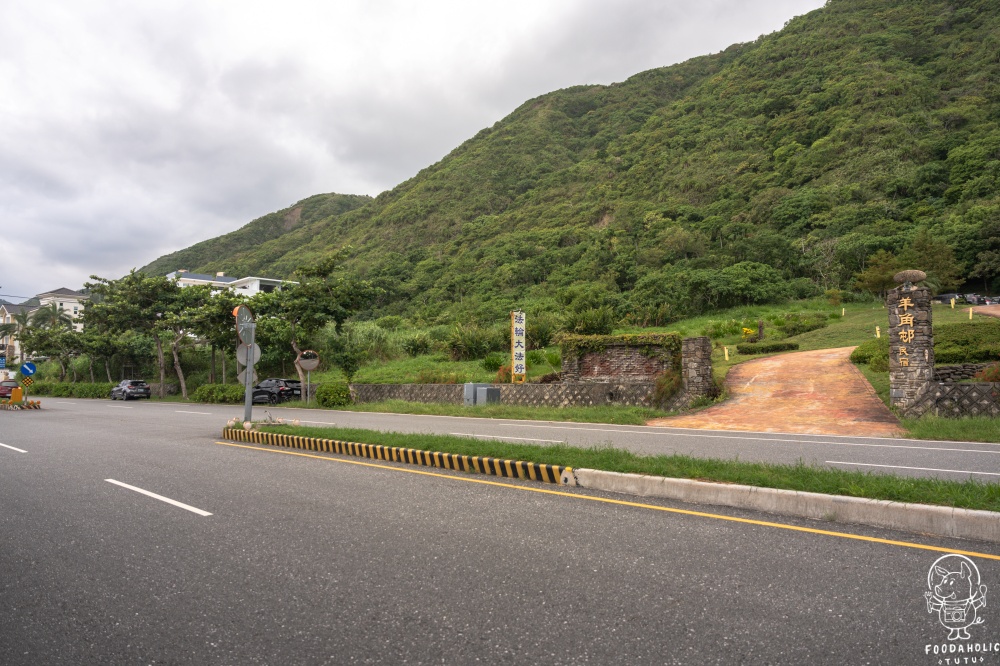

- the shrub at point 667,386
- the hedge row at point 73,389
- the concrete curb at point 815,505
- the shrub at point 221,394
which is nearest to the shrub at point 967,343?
the shrub at point 667,386

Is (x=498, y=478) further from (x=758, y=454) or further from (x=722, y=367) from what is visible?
(x=722, y=367)

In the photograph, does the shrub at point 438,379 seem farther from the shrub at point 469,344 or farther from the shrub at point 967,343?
the shrub at point 967,343

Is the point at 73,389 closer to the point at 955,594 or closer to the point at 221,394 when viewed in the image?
the point at 221,394

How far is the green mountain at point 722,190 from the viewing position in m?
50.8

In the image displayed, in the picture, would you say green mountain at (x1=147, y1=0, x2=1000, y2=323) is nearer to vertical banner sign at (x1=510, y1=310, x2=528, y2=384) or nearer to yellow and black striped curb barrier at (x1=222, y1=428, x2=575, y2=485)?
vertical banner sign at (x1=510, y1=310, x2=528, y2=384)

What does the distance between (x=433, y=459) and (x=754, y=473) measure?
179 inches

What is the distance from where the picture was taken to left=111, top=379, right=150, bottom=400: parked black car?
38.4m

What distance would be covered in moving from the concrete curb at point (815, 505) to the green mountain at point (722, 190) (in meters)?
34.2

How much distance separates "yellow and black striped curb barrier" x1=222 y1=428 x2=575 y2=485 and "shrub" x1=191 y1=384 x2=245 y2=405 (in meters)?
19.3

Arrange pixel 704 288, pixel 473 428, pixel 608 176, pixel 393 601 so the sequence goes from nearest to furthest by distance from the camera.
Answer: pixel 393 601 → pixel 473 428 → pixel 704 288 → pixel 608 176

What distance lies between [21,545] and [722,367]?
21.7 m

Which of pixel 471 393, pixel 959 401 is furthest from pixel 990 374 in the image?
pixel 471 393

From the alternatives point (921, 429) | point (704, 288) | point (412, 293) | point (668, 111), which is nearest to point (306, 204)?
point (412, 293)

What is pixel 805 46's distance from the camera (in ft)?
342
